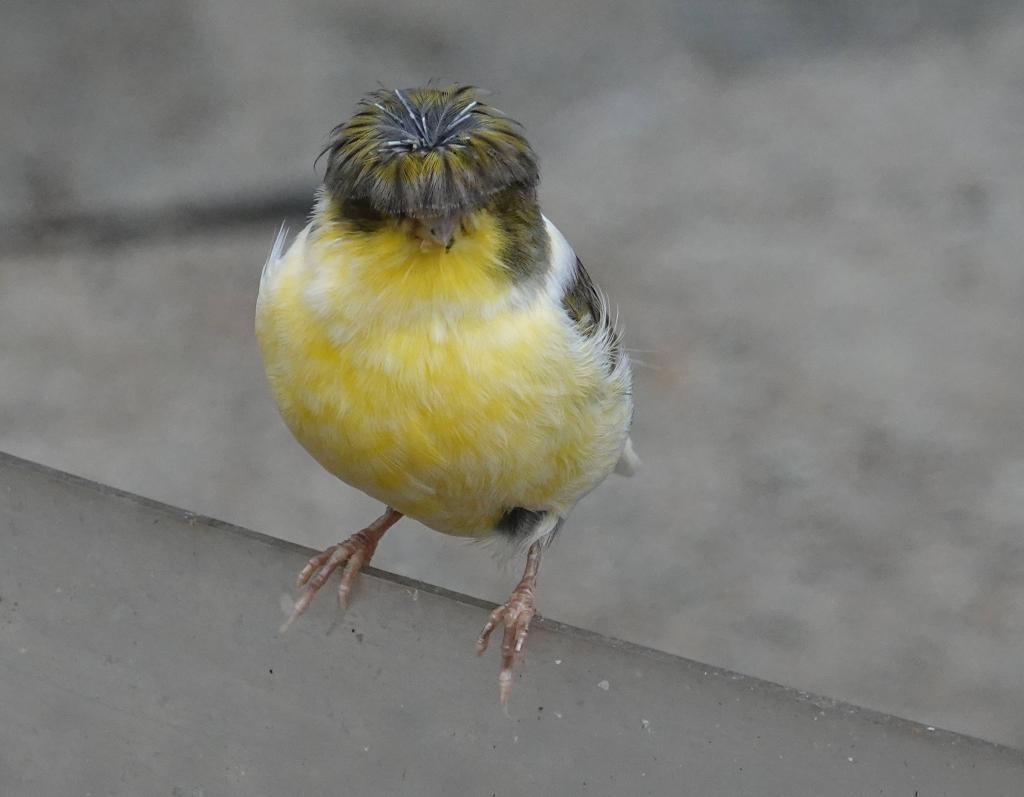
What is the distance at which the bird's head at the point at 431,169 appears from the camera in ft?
5.40

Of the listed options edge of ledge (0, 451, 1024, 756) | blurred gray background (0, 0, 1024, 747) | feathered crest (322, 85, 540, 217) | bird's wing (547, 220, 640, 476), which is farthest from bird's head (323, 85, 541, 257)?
blurred gray background (0, 0, 1024, 747)

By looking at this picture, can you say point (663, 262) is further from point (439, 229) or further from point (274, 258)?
point (439, 229)

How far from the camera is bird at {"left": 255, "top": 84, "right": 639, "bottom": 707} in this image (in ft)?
5.58

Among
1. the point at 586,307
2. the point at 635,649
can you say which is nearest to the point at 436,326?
the point at 586,307

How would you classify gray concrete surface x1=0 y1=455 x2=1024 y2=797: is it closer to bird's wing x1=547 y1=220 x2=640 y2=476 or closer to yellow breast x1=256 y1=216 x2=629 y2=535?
yellow breast x1=256 y1=216 x2=629 y2=535

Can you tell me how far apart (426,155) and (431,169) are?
1.1 inches

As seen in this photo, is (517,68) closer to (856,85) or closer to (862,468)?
(856,85)

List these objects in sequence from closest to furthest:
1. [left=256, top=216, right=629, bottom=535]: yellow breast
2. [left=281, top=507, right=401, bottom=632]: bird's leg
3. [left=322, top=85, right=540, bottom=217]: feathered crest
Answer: [left=322, top=85, right=540, bottom=217]: feathered crest → [left=256, top=216, right=629, bottom=535]: yellow breast → [left=281, top=507, right=401, bottom=632]: bird's leg

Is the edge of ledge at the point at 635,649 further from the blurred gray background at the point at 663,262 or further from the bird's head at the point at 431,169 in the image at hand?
the blurred gray background at the point at 663,262

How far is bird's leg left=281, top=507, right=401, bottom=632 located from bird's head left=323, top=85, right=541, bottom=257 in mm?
519

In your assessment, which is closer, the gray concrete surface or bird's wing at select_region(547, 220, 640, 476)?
the gray concrete surface

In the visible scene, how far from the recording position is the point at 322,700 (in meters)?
1.86

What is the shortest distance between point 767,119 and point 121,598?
350 cm

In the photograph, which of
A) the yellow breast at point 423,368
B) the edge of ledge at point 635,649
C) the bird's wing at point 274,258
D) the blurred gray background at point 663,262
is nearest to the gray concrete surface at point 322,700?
the edge of ledge at point 635,649
